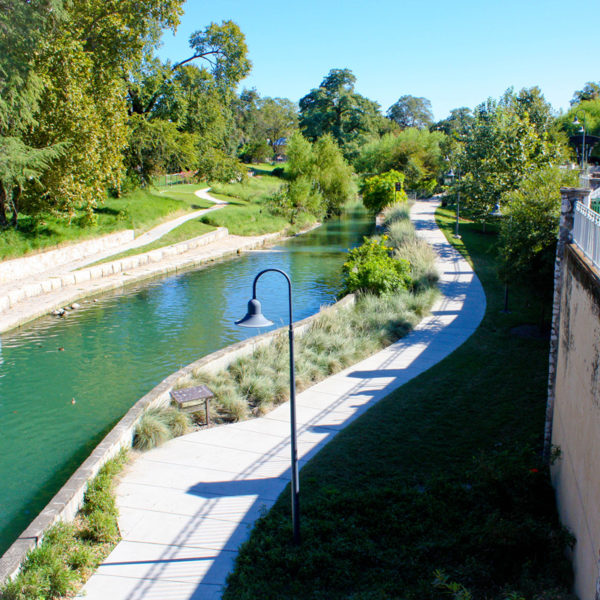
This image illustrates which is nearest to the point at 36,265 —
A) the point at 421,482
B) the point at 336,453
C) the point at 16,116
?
the point at 16,116

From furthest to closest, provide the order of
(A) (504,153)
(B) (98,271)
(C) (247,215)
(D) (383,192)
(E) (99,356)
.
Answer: (D) (383,192) → (C) (247,215) → (A) (504,153) → (B) (98,271) → (E) (99,356)

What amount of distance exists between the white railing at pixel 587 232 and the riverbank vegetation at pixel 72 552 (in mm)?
6697

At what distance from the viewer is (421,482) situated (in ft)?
28.0

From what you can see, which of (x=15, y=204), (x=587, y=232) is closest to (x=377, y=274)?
(x=587, y=232)

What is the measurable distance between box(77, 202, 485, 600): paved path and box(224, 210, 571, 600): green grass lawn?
14.9 inches

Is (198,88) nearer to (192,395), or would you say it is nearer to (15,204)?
(15,204)

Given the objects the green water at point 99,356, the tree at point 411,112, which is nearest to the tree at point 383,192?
the green water at point 99,356

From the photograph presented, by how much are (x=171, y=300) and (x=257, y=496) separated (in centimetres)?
1567

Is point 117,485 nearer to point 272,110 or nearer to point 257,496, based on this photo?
point 257,496

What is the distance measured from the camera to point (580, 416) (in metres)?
6.58

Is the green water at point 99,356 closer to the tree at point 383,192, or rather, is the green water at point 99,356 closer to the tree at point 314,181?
the tree at point 383,192

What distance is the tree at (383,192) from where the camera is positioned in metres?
45.3

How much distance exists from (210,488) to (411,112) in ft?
460

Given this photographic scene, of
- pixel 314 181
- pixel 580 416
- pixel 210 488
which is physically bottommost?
pixel 210 488
